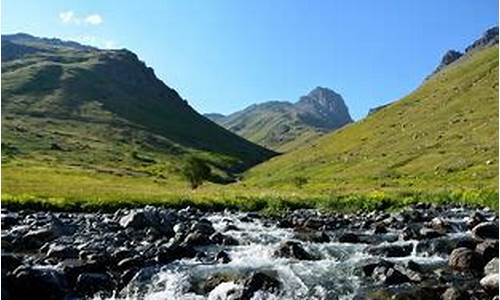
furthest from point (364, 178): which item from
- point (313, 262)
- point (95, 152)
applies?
point (313, 262)

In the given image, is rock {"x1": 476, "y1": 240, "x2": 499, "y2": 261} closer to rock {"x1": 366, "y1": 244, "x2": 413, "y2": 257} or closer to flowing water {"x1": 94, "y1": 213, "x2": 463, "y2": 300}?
flowing water {"x1": 94, "y1": 213, "x2": 463, "y2": 300}

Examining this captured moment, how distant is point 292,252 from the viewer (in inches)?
1361

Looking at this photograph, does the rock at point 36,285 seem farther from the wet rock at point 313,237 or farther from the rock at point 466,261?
the wet rock at point 313,237

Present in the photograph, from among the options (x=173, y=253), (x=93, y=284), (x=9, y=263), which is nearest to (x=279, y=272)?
(x=173, y=253)

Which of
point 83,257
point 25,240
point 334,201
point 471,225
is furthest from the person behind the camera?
point 334,201

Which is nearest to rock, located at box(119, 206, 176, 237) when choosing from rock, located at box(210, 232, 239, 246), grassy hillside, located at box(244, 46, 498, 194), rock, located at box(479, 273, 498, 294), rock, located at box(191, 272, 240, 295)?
rock, located at box(210, 232, 239, 246)

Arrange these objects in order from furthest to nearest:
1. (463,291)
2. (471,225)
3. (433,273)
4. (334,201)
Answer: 1. (334,201)
2. (471,225)
3. (433,273)
4. (463,291)

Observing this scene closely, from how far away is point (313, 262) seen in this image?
32844 mm

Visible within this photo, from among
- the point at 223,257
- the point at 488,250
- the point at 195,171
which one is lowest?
the point at 488,250

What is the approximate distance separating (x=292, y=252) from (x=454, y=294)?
11792 mm

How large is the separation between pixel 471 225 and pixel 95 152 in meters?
160

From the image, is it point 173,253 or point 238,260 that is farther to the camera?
point 173,253

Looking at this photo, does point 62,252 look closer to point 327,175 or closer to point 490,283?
point 490,283

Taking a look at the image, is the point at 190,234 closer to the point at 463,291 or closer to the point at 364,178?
the point at 463,291
